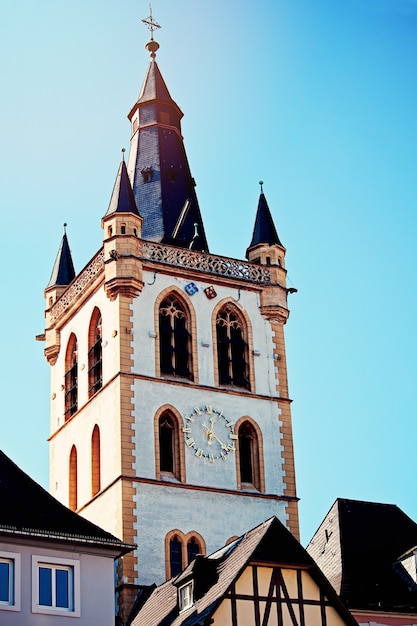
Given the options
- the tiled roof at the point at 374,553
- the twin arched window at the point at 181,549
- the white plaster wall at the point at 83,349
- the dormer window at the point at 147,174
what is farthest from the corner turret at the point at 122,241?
the tiled roof at the point at 374,553

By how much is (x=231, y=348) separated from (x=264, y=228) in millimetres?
4966

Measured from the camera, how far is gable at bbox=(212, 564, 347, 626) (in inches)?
1217

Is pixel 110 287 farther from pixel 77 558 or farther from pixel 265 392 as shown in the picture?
pixel 77 558

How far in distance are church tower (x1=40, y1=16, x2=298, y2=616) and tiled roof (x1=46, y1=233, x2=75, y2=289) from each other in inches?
43.0

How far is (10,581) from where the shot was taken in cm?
2848

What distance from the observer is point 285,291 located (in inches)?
1839

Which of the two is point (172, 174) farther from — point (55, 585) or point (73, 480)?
point (55, 585)

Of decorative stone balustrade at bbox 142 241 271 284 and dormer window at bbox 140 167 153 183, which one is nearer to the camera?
decorative stone balustrade at bbox 142 241 271 284

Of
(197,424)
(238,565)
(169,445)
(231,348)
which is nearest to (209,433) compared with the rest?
(197,424)

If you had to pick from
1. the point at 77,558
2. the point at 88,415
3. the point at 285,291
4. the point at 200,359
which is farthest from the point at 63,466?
the point at 77,558

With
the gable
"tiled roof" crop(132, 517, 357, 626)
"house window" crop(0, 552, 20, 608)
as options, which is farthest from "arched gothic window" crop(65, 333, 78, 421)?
"house window" crop(0, 552, 20, 608)

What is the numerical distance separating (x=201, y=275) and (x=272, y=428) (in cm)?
519

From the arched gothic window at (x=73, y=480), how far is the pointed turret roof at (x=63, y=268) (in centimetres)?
679

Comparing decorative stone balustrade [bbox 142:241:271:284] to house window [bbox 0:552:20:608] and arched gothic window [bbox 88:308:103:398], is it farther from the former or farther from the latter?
house window [bbox 0:552:20:608]
